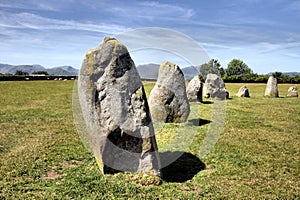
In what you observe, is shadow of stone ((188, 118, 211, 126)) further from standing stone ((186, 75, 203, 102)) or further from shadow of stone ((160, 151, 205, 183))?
standing stone ((186, 75, 203, 102))

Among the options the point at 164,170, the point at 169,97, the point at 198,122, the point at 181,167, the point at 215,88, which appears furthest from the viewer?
the point at 215,88

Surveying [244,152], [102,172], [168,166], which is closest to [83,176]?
[102,172]

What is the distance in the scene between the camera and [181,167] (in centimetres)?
729

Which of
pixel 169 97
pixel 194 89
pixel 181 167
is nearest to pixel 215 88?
pixel 194 89

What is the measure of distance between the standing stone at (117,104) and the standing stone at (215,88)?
1793cm

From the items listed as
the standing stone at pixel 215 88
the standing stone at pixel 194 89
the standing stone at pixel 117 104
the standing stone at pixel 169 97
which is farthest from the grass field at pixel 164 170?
the standing stone at pixel 215 88

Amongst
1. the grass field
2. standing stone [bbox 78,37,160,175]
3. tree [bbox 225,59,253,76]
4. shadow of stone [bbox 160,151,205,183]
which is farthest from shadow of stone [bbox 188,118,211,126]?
tree [bbox 225,59,253,76]

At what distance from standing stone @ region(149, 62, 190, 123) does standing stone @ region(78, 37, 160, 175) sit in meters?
6.12

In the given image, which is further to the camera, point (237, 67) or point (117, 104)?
point (237, 67)

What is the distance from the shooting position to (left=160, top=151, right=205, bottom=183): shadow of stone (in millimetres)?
6598

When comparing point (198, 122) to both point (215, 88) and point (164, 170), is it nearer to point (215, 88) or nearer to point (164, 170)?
point (164, 170)

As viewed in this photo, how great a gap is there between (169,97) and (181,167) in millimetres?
5360

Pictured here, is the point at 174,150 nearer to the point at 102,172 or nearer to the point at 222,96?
the point at 102,172

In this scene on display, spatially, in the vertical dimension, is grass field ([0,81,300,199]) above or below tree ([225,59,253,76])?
below
